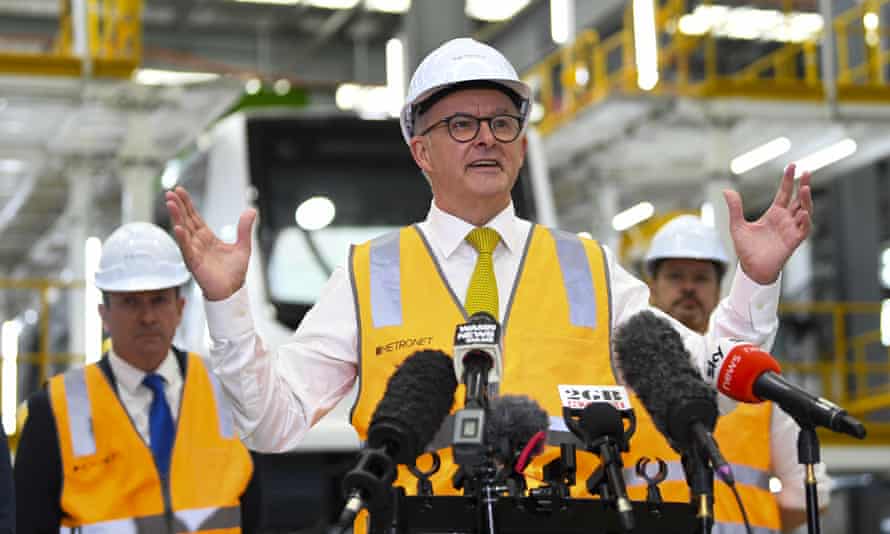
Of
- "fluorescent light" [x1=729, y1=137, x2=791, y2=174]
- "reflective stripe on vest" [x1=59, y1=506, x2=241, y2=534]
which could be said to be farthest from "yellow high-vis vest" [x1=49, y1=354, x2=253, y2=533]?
"fluorescent light" [x1=729, y1=137, x2=791, y2=174]

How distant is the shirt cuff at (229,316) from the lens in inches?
142

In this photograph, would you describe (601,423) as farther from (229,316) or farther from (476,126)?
(476,126)

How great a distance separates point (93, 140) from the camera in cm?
1462

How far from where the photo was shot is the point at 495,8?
86.4 feet

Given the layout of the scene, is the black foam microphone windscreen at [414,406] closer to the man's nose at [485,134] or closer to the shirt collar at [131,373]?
the man's nose at [485,134]

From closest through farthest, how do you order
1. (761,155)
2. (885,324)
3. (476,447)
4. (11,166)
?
(476,447) < (761,155) < (11,166) < (885,324)

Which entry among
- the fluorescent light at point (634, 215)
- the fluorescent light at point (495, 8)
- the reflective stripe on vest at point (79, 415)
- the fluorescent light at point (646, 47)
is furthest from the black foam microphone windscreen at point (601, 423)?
the fluorescent light at point (495, 8)

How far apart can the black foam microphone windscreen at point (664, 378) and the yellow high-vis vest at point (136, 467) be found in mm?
2395

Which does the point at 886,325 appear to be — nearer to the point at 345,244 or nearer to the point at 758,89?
the point at 758,89

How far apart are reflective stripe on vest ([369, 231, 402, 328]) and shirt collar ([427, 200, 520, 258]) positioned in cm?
12

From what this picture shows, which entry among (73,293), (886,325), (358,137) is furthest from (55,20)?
(358,137)

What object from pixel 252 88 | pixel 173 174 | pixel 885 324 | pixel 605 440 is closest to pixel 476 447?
pixel 605 440

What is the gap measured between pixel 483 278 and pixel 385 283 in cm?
25

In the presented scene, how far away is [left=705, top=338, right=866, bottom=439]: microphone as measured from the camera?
9.60ft
